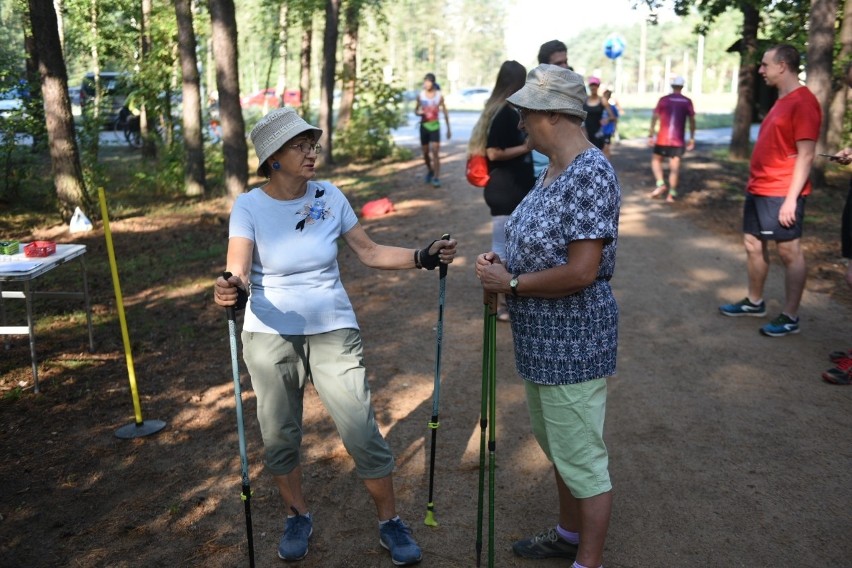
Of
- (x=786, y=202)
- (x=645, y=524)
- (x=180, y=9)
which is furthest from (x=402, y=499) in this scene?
(x=180, y=9)

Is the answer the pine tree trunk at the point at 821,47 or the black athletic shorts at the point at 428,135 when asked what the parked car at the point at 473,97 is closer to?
the black athletic shorts at the point at 428,135

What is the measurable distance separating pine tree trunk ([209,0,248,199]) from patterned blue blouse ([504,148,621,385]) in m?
9.74

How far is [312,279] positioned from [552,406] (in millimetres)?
1162

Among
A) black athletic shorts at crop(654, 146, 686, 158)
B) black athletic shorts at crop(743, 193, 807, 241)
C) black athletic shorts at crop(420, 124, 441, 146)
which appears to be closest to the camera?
black athletic shorts at crop(743, 193, 807, 241)

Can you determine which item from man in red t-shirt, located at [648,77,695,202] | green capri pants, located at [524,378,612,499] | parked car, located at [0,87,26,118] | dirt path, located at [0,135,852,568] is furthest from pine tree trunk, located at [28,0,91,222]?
green capri pants, located at [524,378,612,499]

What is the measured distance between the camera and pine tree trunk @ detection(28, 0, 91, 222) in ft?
35.3

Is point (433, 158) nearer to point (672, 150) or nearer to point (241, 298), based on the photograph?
point (672, 150)

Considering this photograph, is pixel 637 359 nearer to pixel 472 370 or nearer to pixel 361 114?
pixel 472 370

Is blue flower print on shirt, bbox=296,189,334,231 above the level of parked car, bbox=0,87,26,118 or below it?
below

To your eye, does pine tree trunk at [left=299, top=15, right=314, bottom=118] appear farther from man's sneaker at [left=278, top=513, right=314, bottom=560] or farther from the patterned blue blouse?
the patterned blue blouse

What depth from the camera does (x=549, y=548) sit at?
3727 millimetres

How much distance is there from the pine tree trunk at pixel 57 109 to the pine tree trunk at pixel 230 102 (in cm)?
212

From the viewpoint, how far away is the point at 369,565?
12.3 feet

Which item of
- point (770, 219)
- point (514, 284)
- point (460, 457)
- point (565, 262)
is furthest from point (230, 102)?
point (565, 262)
